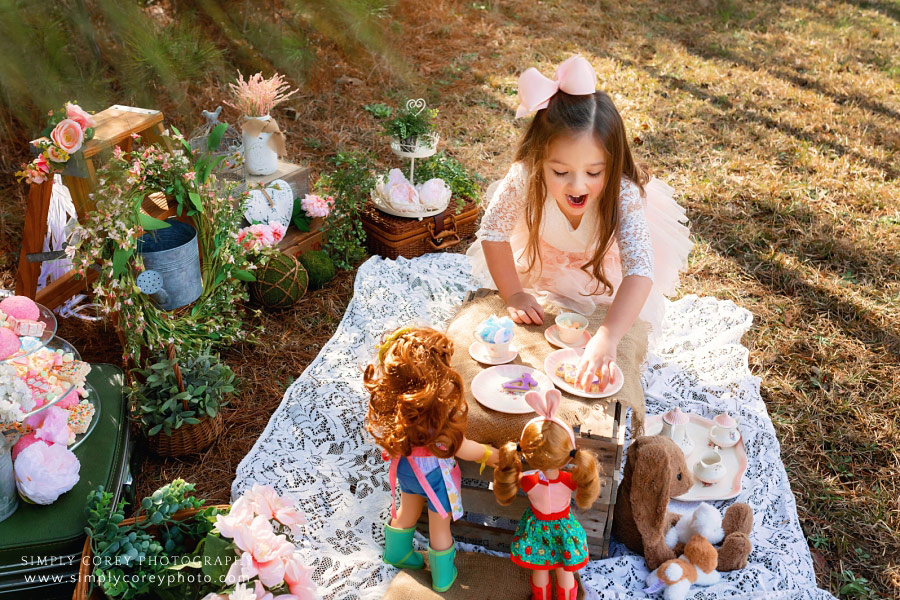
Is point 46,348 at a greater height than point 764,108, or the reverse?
point 46,348

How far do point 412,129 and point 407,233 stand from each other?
538 mm

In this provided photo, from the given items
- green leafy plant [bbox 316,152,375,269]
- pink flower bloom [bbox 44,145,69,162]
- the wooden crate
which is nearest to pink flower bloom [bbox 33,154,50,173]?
pink flower bloom [bbox 44,145,69,162]

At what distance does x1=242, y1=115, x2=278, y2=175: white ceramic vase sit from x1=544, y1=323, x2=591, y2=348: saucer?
6.08 feet

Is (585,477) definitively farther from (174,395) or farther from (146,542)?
(174,395)

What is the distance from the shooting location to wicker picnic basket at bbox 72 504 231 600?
1.89m

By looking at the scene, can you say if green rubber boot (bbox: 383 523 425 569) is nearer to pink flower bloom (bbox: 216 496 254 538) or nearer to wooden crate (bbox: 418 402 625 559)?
wooden crate (bbox: 418 402 625 559)

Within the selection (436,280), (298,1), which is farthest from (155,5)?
(436,280)

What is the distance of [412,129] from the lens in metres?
3.64

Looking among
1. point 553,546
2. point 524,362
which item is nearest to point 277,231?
point 524,362

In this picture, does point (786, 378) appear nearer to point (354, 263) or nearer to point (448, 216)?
point (448, 216)

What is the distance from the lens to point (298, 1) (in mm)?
4254

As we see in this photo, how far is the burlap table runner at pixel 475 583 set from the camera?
214 centimetres

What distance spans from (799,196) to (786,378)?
6.38 feet

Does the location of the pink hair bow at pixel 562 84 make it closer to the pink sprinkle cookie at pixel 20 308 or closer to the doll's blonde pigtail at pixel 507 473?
the doll's blonde pigtail at pixel 507 473
